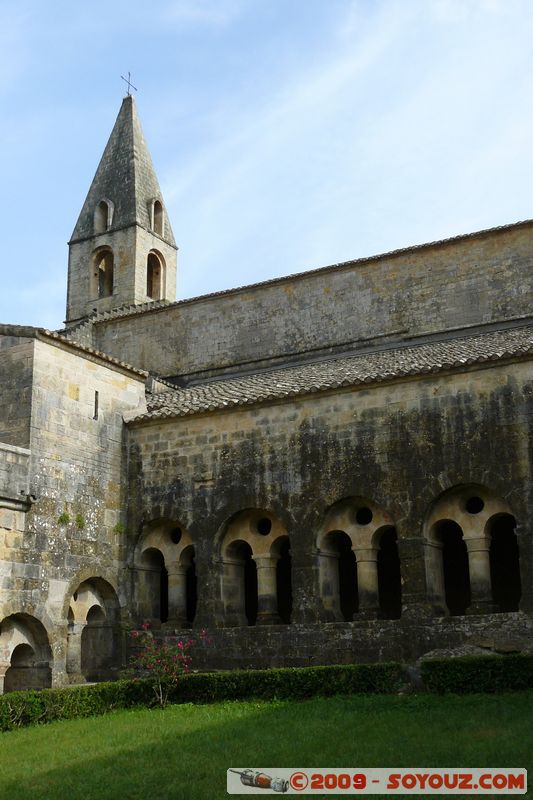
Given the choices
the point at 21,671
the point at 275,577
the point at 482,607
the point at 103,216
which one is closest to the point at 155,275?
the point at 103,216

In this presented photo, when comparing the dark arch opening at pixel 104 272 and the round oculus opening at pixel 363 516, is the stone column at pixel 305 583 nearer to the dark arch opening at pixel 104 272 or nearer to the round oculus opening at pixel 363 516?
the round oculus opening at pixel 363 516

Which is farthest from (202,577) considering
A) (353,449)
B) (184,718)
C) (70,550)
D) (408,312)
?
(408,312)

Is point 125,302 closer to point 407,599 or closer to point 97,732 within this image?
point 407,599

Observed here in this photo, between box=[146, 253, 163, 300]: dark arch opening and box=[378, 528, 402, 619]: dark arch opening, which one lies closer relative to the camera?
box=[378, 528, 402, 619]: dark arch opening

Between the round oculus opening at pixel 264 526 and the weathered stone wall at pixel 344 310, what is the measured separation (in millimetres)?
6593

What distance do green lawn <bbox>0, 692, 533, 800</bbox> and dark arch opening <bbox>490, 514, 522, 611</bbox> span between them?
263 inches

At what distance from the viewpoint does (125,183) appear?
34.0 meters

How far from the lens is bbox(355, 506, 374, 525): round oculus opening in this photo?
60.7 feet

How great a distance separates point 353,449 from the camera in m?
18.3

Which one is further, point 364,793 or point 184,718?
point 184,718

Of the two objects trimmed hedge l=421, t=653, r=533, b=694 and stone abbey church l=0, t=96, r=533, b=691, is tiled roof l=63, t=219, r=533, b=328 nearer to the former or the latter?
stone abbey church l=0, t=96, r=533, b=691

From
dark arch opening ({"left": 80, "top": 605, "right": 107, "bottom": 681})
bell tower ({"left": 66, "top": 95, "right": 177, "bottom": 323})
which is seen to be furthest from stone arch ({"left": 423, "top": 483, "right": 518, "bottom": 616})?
bell tower ({"left": 66, "top": 95, "right": 177, "bottom": 323})

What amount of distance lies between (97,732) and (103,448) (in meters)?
8.02

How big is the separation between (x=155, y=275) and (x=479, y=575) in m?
20.0
